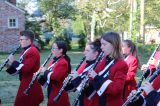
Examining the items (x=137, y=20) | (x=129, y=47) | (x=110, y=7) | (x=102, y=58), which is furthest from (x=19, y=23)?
(x=102, y=58)

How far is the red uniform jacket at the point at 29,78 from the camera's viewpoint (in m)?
7.16

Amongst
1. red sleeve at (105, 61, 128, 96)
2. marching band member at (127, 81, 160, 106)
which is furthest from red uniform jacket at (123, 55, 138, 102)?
marching band member at (127, 81, 160, 106)

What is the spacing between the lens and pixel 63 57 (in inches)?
274

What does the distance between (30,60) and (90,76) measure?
2.24 meters

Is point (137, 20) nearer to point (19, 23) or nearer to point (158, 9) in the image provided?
point (158, 9)

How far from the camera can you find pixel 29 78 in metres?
7.34

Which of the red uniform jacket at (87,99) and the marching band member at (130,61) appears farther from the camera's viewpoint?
the marching band member at (130,61)

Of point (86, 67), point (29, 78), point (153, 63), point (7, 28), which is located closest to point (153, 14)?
point (7, 28)

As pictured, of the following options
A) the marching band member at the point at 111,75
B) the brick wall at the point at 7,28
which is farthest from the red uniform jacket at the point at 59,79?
the brick wall at the point at 7,28

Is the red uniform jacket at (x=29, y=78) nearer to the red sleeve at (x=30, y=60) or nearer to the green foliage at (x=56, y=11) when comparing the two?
the red sleeve at (x=30, y=60)

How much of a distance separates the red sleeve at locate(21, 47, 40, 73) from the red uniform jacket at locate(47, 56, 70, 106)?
0.56 meters

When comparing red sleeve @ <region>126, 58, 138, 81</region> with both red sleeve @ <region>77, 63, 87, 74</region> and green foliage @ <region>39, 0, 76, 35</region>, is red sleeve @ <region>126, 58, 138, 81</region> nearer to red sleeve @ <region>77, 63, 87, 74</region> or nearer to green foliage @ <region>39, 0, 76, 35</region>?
red sleeve @ <region>77, 63, 87, 74</region>

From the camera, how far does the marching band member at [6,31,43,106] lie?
23.5 feet

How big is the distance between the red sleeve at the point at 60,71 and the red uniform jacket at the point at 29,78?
632 mm
